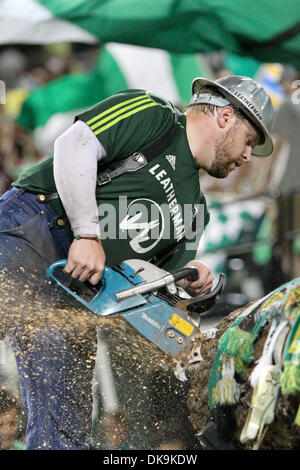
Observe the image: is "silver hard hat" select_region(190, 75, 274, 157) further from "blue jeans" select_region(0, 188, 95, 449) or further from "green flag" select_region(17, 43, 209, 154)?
"green flag" select_region(17, 43, 209, 154)

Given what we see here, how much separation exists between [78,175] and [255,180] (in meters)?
5.12

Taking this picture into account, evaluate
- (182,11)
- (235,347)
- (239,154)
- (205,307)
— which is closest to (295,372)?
(235,347)

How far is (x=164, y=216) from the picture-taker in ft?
11.2

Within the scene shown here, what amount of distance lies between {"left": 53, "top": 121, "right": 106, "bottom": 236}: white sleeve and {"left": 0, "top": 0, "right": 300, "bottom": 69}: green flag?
9.34 feet

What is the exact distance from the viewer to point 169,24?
579cm

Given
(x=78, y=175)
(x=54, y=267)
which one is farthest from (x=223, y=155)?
(x=54, y=267)

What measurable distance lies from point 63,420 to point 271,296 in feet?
3.43

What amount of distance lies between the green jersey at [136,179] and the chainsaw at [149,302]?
20 cm

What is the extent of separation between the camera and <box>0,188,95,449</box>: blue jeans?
121 inches

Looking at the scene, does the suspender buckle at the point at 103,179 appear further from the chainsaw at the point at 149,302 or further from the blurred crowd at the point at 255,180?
the blurred crowd at the point at 255,180

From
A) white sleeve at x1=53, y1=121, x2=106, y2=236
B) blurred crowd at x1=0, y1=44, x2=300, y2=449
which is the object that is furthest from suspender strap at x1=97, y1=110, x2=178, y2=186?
blurred crowd at x1=0, y1=44, x2=300, y2=449

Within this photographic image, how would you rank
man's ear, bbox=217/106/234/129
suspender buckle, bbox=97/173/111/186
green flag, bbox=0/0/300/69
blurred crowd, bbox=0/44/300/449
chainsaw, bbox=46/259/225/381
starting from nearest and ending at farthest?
chainsaw, bbox=46/259/225/381
suspender buckle, bbox=97/173/111/186
man's ear, bbox=217/106/234/129
green flag, bbox=0/0/300/69
blurred crowd, bbox=0/44/300/449

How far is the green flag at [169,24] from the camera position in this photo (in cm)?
546

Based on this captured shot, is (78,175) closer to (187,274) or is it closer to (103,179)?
(103,179)
